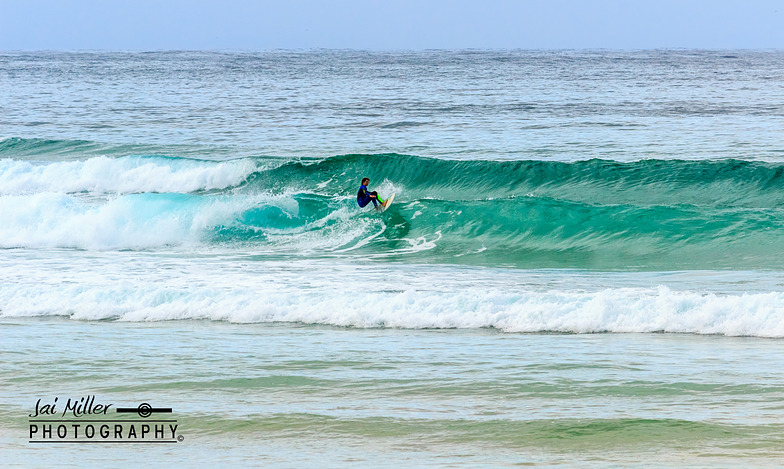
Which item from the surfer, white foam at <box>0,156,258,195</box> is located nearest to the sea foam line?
the surfer

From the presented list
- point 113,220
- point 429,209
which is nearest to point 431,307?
point 429,209

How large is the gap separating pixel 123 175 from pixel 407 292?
16.6m

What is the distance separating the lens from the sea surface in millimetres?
7004

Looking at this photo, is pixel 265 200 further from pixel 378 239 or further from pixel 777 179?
pixel 777 179

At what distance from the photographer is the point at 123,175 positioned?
25781 mm

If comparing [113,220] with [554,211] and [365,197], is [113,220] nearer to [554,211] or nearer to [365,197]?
[365,197]

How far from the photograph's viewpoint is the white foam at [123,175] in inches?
985

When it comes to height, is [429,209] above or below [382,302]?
below

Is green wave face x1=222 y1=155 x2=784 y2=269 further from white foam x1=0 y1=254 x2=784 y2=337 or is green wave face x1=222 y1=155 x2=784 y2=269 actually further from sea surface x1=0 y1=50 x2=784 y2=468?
white foam x1=0 y1=254 x2=784 y2=337

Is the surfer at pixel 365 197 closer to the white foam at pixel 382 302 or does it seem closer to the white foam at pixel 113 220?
the white foam at pixel 113 220

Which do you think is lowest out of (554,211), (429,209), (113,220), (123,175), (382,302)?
(123,175)

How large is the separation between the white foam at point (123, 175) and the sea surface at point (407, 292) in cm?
8

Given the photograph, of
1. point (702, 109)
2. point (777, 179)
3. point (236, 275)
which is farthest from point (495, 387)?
point (702, 109)

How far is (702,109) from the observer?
127ft
